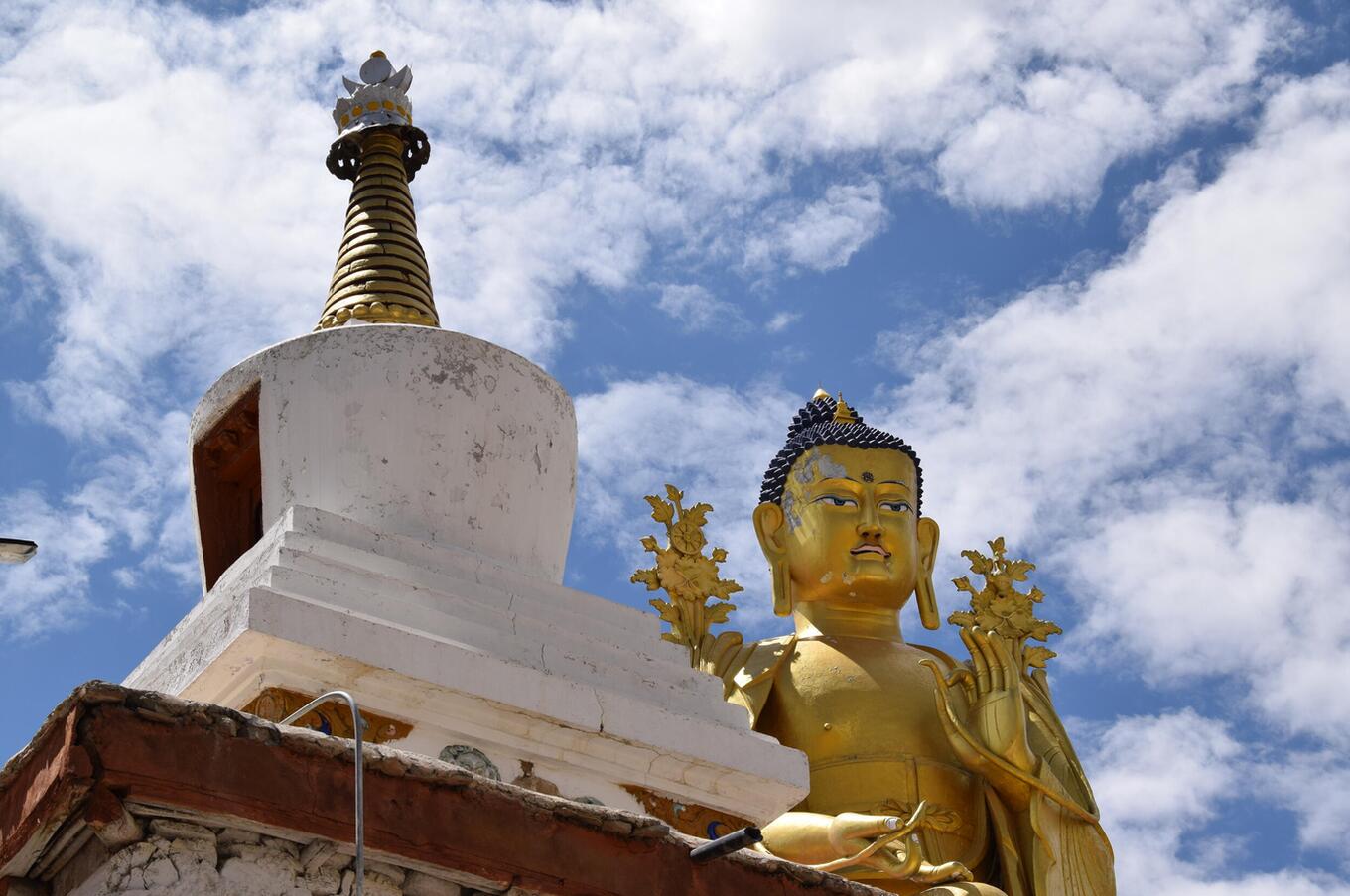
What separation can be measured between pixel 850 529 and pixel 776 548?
54 cm

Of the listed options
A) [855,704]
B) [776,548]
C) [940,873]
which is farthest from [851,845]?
[776,548]

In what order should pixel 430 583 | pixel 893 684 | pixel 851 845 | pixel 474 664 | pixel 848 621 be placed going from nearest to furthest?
pixel 474 664, pixel 430 583, pixel 851 845, pixel 893 684, pixel 848 621

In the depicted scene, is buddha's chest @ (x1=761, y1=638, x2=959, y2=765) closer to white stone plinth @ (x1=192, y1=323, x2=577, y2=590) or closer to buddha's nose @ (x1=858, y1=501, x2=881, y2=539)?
buddha's nose @ (x1=858, y1=501, x2=881, y2=539)

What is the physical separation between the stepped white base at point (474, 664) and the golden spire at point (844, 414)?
19.8 feet

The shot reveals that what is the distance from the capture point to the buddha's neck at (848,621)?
1388cm

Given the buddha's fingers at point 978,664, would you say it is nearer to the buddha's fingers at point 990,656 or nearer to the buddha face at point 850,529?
the buddha's fingers at point 990,656

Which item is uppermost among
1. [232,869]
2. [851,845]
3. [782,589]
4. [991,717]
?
[782,589]

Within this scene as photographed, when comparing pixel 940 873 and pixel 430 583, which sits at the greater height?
pixel 940 873

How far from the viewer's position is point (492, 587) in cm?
834

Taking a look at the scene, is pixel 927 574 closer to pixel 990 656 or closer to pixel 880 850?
pixel 990 656

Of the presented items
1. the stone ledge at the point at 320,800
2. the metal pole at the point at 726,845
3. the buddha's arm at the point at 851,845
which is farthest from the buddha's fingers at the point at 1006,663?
the metal pole at the point at 726,845

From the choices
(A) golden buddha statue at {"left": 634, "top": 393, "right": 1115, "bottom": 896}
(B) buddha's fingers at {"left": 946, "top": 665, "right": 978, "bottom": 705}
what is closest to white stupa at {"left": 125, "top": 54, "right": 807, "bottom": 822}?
(A) golden buddha statue at {"left": 634, "top": 393, "right": 1115, "bottom": 896}

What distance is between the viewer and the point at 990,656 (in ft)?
42.4

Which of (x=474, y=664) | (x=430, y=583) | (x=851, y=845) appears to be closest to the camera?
(x=474, y=664)
